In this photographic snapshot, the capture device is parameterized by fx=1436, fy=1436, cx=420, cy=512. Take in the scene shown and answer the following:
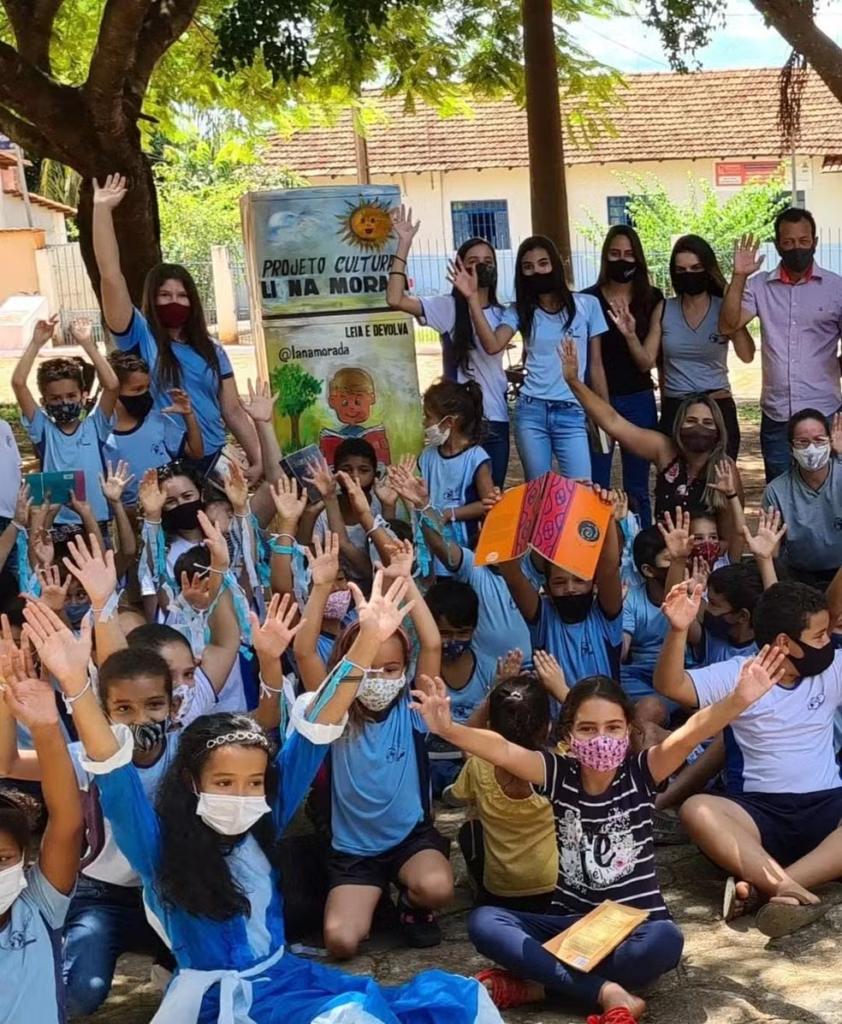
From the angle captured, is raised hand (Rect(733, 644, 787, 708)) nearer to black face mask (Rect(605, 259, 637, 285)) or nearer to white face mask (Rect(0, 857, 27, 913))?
white face mask (Rect(0, 857, 27, 913))

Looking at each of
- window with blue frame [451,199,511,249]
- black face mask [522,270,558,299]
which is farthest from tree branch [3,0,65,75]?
window with blue frame [451,199,511,249]

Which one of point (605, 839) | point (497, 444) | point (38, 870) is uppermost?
point (497, 444)

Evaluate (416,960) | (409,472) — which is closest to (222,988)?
(416,960)

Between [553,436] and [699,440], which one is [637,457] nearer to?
[553,436]

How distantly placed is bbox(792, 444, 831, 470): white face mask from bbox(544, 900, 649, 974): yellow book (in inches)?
110

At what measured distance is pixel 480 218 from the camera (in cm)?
3058

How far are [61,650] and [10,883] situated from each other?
56 centimetres

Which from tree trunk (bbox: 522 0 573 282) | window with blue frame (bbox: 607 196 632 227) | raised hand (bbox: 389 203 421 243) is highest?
window with blue frame (bbox: 607 196 632 227)

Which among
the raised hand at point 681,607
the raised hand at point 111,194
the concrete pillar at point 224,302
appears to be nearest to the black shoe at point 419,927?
the raised hand at point 681,607

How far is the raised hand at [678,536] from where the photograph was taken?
5570 millimetres

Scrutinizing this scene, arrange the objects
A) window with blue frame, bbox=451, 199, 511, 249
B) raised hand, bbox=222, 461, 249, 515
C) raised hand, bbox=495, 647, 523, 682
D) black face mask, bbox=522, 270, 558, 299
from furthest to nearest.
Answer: window with blue frame, bbox=451, 199, 511, 249
black face mask, bbox=522, 270, 558, 299
raised hand, bbox=222, 461, 249, 515
raised hand, bbox=495, 647, 523, 682

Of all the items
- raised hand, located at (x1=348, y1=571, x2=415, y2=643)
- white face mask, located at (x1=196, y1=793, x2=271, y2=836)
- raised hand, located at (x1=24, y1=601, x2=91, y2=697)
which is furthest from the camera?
raised hand, located at (x1=348, y1=571, x2=415, y2=643)

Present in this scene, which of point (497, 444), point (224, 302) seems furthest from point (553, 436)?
point (224, 302)

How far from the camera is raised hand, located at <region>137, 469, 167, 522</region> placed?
227 inches
